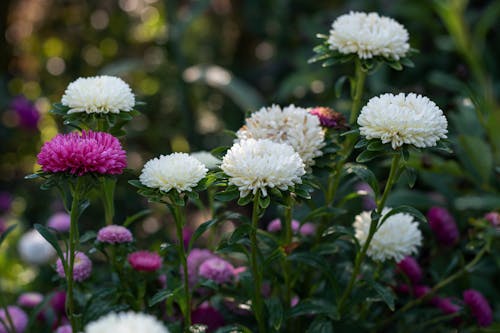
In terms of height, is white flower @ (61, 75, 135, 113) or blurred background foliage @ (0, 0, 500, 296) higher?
blurred background foliage @ (0, 0, 500, 296)

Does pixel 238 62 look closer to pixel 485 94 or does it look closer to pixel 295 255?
pixel 485 94

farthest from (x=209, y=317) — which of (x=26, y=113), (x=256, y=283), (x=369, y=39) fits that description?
(x=26, y=113)

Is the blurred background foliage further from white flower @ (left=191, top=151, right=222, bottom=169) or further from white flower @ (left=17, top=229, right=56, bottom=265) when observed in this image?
white flower @ (left=191, top=151, right=222, bottom=169)

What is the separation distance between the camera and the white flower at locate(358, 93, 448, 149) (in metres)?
0.93

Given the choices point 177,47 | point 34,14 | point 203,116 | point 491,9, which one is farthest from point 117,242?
point 34,14

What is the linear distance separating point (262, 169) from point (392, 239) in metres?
0.38

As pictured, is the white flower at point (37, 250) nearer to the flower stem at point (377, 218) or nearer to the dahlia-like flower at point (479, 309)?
the flower stem at point (377, 218)

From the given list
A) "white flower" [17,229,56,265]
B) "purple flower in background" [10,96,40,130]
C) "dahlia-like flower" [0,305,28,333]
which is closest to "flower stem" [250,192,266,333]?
"dahlia-like flower" [0,305,28,333]

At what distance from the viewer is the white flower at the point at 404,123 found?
0.93 meters

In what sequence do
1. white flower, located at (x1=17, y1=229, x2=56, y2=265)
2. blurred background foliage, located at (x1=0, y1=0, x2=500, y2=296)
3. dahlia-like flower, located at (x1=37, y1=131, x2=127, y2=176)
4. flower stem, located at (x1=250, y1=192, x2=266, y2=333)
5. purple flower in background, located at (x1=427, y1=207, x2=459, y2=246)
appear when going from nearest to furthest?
1. dahlia-like flower, located at (x1=37, y1=131, x2=127, y2=176)
2. flower stem, located at (x1=250, y1=192, x2=266, y2=333)
3. purple flower in background, located at (x1=427, y1=207, x2=459, y2=246)
4. white flower, located at (x1=17, y1=229, x2=56, y2=265)
5. blurred background foliage, located at (x1=0, y1=0, x2=500, y2=296)

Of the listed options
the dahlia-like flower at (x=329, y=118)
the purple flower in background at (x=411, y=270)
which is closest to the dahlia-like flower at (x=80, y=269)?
the dahlia-like flower at (x=329, y=118)

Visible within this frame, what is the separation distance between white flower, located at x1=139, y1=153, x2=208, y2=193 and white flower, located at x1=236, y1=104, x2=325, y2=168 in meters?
0.18

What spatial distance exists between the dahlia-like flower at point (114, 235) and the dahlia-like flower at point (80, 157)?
0.65ft

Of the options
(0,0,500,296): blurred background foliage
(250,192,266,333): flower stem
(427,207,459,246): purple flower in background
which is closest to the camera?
(250,192,266,333): flower stem
